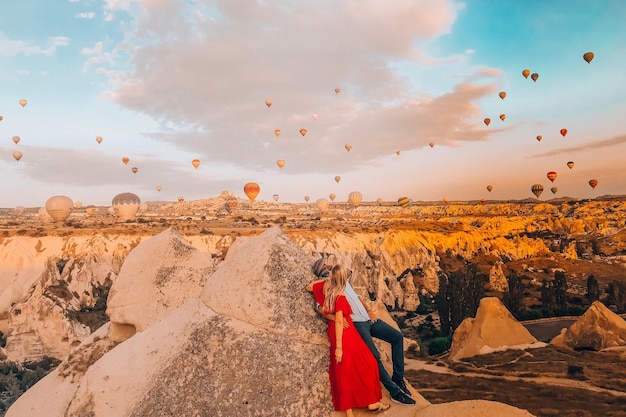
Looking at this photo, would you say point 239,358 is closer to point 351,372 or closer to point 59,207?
point 351,372

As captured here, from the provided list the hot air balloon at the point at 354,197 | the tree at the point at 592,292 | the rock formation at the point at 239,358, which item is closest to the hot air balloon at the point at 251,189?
the hot air balloon at the point at 354,197

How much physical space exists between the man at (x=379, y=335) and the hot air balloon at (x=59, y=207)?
81.3 m

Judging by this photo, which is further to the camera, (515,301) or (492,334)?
(515,301)

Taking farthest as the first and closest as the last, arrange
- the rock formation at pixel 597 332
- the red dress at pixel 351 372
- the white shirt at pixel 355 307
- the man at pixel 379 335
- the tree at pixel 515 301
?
the tree at pixel 515 301 → the rock formation at pixel 597 332 → the white shirt at pixel 355 307 → the man at pixel 379 335 → the red dress at pixel 351 372

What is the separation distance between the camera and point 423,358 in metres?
30.0

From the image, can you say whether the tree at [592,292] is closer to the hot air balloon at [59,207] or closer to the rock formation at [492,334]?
the rock formation at [492,334]

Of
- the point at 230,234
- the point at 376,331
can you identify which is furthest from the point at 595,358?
the point at 230,234

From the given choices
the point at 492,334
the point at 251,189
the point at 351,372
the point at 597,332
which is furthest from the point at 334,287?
the point at 251,189

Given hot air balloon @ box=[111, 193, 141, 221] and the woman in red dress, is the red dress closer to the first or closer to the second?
the woman in red dress

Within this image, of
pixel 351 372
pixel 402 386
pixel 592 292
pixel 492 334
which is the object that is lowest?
pixel 592 292

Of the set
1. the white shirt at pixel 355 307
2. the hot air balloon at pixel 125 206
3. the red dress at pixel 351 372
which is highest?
the hot air balloon at pixel 125 206

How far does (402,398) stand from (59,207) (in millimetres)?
82576

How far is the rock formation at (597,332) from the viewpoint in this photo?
27.6 metres

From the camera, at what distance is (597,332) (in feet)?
91.0
